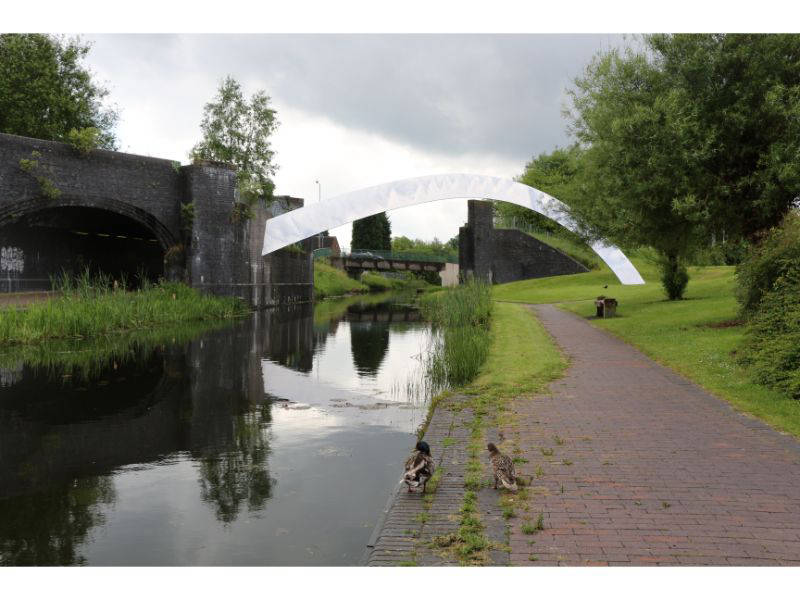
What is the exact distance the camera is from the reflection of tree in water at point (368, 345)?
14.0m

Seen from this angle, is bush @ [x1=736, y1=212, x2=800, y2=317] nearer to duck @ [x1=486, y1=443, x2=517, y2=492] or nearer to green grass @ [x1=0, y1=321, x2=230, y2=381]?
duck @ [x1=486, y1=443, x2=517, y2=492]

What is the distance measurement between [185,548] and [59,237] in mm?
29198

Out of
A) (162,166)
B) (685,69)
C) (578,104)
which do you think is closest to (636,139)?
(685,69)

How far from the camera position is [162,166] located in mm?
26109

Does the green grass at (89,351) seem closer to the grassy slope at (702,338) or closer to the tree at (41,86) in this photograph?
the grassy slope at (702,338)

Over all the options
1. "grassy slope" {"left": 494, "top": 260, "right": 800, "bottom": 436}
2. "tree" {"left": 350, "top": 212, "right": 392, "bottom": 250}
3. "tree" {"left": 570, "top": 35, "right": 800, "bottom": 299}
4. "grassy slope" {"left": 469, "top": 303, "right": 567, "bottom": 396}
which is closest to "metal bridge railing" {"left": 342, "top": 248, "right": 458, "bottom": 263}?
"tree" {"left": 350, "top": 212, "right": 392, "bottom": 250}

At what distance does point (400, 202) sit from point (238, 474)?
33.4m

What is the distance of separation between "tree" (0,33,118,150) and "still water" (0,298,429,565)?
974 inches

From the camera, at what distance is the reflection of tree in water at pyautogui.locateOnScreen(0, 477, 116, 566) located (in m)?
4.56

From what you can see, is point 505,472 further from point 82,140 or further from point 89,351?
point 82,140

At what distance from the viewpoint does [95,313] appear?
60.4 feet

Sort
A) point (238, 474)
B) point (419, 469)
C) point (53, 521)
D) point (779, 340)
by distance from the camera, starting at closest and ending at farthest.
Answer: point (419, 469) < point (53, 521) < point (238, 474) < point (779, 340)

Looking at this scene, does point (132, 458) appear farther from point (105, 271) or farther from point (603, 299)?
point (105, 271)

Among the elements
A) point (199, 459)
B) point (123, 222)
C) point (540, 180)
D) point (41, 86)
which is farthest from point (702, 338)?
point (540, 180)
